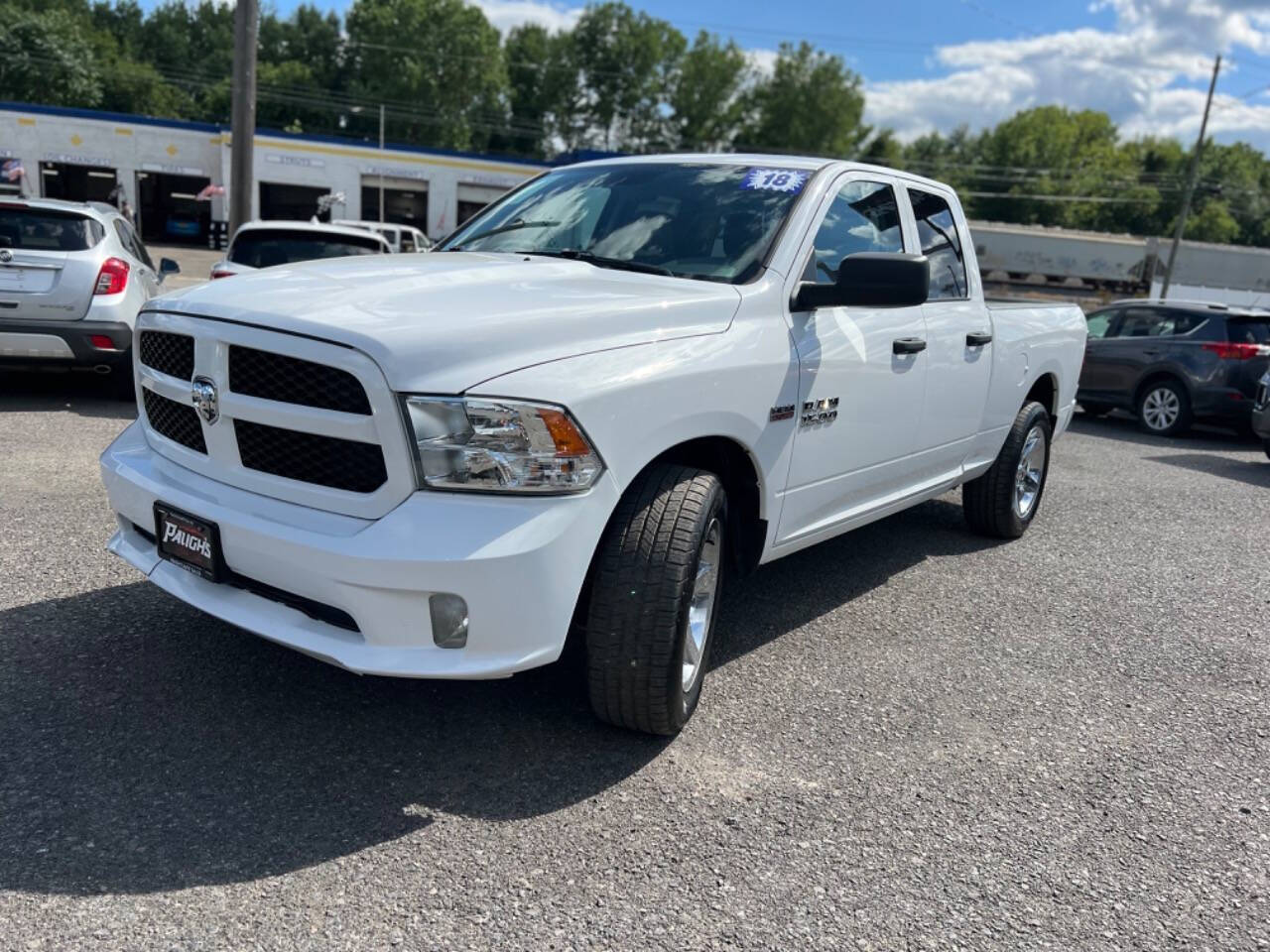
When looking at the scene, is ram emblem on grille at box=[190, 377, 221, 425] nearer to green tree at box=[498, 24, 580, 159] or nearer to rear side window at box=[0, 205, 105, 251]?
rear side window at box=[0, 205, 105, 251]

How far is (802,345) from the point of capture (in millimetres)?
3510

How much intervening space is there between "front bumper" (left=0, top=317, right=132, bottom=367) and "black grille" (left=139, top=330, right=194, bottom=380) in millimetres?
4621

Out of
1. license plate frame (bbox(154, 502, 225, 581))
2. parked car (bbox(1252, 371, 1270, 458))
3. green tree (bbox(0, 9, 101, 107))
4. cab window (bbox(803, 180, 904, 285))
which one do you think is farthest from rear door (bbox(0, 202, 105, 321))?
green tree (bbox(0, 9, 101, 107))

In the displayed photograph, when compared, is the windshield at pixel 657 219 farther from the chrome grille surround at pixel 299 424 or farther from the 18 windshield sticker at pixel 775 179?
the chrome grille surround at pixel 299 424

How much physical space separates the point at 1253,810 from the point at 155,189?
178ft

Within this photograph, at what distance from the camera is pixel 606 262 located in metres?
3.71

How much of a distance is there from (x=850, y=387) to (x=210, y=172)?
49581mm

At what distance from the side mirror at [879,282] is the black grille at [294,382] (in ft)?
5.62

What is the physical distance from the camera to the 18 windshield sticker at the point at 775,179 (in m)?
3.91

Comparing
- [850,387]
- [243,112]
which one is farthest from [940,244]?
[243,112]

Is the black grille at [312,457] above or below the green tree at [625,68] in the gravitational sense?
below

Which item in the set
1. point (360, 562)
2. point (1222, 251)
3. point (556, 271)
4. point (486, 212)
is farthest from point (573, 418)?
point (1222, 251)

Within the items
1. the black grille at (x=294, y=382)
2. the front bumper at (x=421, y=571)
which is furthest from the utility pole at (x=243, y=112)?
the front bumper at (x=421, y=571)

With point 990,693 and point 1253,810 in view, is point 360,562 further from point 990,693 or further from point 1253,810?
point 1253,810
